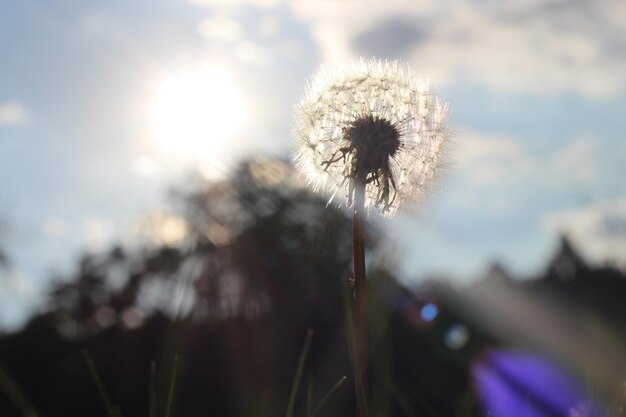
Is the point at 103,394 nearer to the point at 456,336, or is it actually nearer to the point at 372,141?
the point at 372,141

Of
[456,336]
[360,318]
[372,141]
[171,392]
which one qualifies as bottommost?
[456,336]

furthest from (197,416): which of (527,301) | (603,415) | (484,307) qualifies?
(603,415)

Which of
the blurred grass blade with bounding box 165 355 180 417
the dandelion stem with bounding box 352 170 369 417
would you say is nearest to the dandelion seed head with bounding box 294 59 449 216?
the dandelion stem with bounding box 352 170 369 417

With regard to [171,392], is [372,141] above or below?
above

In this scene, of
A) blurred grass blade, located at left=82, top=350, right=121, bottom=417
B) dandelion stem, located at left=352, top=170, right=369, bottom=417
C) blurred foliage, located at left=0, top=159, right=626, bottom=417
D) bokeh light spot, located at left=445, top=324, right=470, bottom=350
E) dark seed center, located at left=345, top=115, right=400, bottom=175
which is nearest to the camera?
blurred grass blade, located at left=82, top=350, right=121, bottom=417

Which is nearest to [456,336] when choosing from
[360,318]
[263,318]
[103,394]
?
[263,318]

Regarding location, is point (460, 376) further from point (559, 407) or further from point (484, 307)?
point (559, 407)

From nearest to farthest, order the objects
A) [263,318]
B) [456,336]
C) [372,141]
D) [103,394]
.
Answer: [103,394] < [372,141] < [263,318] < [456,336]

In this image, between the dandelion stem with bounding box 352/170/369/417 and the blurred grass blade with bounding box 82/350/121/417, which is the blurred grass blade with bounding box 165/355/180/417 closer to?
the blurred grass blade with bounding box 82/350/121/417
